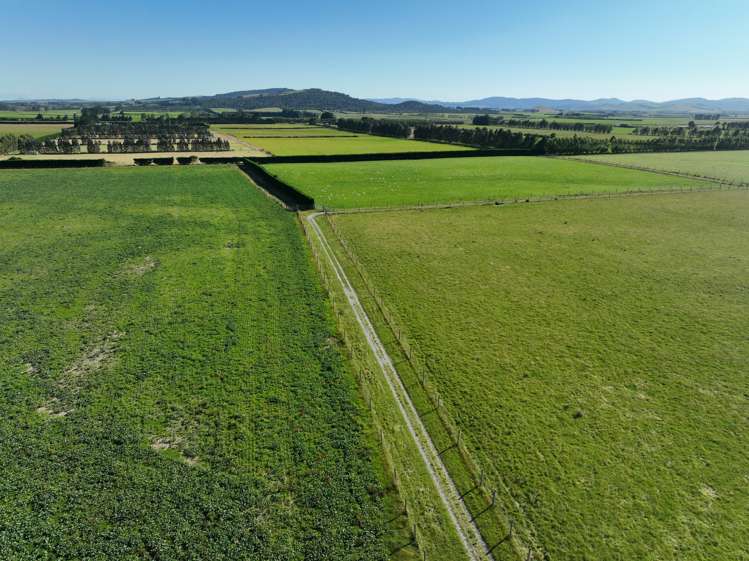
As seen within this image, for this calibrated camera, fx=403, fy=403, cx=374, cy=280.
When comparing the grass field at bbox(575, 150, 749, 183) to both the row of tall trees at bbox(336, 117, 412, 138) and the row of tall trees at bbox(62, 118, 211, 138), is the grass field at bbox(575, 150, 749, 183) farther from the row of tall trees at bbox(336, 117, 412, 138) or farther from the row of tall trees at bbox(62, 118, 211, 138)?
the row of tall trees at bbox(62, 118, 211, 138)

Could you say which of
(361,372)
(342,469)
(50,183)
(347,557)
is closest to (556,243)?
(361,372)

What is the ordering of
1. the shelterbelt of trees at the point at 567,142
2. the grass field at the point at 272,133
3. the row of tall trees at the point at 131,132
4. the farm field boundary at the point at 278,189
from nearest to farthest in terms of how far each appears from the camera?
the farm field boundary at the point at 278,189 < the shelterbelt of trees at the point at 567,142 < the row of tall trees at the point at 131,132 < the grass field at the point at 272,133

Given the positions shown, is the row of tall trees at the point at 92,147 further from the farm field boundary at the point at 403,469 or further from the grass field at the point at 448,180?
the farm field boundary at the point at 403,469

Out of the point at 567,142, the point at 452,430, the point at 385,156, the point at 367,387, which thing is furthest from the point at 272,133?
the point at 452,430

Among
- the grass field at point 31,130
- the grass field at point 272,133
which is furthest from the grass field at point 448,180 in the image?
the grass field at point 31,130

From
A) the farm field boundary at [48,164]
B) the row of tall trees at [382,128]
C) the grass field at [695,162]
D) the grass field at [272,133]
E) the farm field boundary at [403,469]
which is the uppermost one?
the row of tall trees at [382,128]

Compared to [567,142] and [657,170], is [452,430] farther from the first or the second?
[567,142]

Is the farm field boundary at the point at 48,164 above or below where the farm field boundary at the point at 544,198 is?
above

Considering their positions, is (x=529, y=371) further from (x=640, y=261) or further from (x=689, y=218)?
(x=689, y=218)
